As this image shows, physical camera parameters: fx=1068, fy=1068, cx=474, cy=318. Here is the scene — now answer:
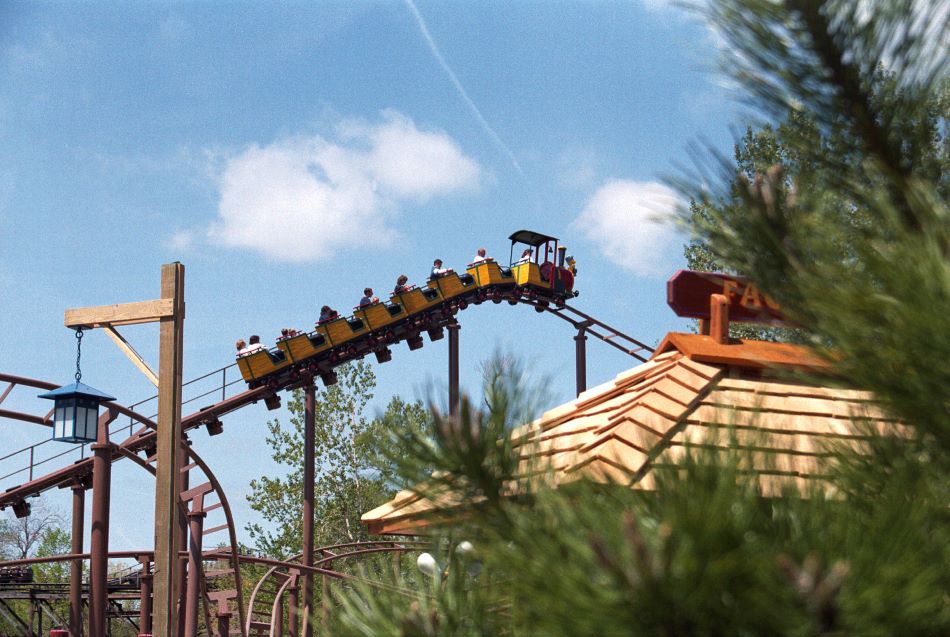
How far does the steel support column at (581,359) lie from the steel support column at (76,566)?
27.3 feet

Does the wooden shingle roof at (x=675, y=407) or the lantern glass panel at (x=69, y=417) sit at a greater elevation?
the lantern glass panel at (x=69, y=417)

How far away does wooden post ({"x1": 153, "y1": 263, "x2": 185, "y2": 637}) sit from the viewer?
283 inches

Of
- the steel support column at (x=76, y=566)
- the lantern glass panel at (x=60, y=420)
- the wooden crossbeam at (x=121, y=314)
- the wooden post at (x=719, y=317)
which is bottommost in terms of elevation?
the steel support column at (x=76, y=566)

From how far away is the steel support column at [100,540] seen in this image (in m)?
9.80

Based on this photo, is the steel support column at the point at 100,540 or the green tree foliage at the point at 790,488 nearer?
the green tree foliage at the point at 790,488

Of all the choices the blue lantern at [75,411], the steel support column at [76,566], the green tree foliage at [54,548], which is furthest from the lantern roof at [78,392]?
the green tree foliage at [54,548]

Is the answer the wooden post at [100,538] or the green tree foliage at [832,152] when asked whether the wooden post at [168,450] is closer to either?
the wooden post at [100,538]

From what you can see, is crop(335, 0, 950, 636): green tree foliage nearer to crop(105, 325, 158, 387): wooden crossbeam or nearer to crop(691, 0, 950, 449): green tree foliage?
crop(691, 0, 950, 449): green tree foliage

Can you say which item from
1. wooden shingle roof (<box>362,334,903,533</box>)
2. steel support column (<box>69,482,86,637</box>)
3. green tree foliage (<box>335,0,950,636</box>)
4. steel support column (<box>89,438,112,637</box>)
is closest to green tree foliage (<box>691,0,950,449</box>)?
green tree foliage (<box>335,0,950,636</box>)

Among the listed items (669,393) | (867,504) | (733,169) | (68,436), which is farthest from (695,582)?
(68,436)

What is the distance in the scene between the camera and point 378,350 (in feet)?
60.7

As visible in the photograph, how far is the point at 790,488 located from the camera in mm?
1948

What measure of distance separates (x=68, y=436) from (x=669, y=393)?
239 inches

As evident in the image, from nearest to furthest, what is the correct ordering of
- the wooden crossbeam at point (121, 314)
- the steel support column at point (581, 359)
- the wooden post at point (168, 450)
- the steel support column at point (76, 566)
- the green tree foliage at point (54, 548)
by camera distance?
the wooden post at point (168, 450) < the wooden crossbeam at point (121, 314) < the steel support column at point (76, 566) < the steel support column at point (581, 359) < the green tree foliage at point (54, 548)
